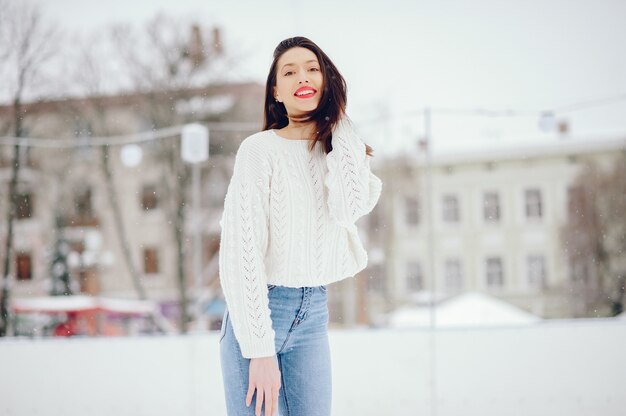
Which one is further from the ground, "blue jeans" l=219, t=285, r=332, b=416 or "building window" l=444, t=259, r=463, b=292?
"blue jeans" l=219, t=285, r=332, b=416

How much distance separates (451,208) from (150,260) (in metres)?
8.31

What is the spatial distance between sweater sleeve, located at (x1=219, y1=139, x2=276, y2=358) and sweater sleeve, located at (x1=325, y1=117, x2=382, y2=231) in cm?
10

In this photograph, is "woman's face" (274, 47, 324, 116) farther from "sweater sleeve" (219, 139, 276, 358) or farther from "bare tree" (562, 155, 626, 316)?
"bare tree" (562, 155, 626, 316)

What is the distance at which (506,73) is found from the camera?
1528 cm

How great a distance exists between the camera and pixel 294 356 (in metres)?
1.08

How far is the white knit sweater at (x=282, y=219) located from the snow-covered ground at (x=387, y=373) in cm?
180

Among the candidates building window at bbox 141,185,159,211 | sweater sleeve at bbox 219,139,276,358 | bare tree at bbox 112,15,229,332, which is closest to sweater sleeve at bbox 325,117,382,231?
sweater sleeve at bbox 219,139,276,358

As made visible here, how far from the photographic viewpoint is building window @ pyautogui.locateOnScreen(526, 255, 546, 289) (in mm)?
18484

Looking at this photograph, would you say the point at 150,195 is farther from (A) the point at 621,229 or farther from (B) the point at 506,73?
(A) the point at 621,229

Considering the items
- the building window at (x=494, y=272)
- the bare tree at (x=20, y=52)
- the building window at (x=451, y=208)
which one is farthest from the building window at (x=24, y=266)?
the building window at (x=494, y=272)

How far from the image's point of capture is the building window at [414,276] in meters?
18.9

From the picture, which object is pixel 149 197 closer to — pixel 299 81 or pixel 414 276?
pixel 414 276

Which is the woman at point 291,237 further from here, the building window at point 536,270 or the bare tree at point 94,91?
the building window at point 536,270

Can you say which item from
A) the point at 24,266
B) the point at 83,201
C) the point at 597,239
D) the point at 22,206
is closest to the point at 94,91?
the point at 83,201
